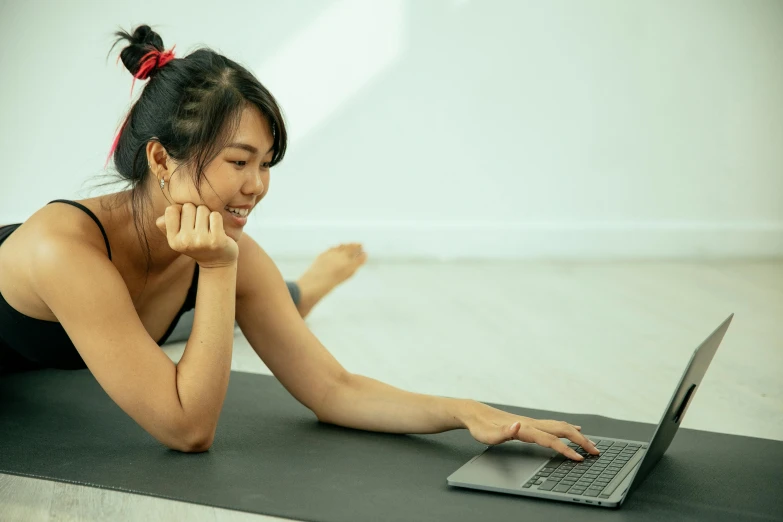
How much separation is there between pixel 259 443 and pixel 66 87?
3477 mm

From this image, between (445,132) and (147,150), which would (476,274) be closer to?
(445,132)

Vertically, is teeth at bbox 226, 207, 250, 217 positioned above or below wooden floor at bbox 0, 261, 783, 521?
above

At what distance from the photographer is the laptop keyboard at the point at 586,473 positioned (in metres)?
1.47

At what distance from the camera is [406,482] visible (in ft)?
5.14

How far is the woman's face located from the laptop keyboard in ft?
2.33

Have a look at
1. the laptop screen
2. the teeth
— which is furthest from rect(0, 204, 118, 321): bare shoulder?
the laptop screen

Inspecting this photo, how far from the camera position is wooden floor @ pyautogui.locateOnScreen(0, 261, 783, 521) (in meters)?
2.07

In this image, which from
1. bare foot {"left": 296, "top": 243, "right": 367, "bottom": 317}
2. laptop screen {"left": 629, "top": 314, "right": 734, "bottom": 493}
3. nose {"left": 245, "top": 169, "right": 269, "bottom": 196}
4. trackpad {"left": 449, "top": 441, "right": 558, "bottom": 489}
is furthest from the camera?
bare foot {"left": 296, "top": 243, "right": 367, "bottom": 317}

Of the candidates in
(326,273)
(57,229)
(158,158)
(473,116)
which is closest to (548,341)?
(326,273)

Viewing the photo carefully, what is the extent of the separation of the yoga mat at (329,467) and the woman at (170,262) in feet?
0.24

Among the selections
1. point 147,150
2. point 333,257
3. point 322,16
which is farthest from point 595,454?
point 322,16

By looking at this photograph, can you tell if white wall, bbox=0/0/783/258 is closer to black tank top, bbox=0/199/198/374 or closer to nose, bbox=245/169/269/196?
black tank top, bbox=0/199/198/374

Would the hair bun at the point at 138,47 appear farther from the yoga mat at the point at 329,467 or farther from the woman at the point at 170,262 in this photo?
the yoga mat at the point at 329,467

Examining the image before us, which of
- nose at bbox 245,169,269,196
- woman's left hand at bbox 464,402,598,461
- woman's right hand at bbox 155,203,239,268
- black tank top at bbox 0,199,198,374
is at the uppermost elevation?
nose at bbox 245,169,269,196
